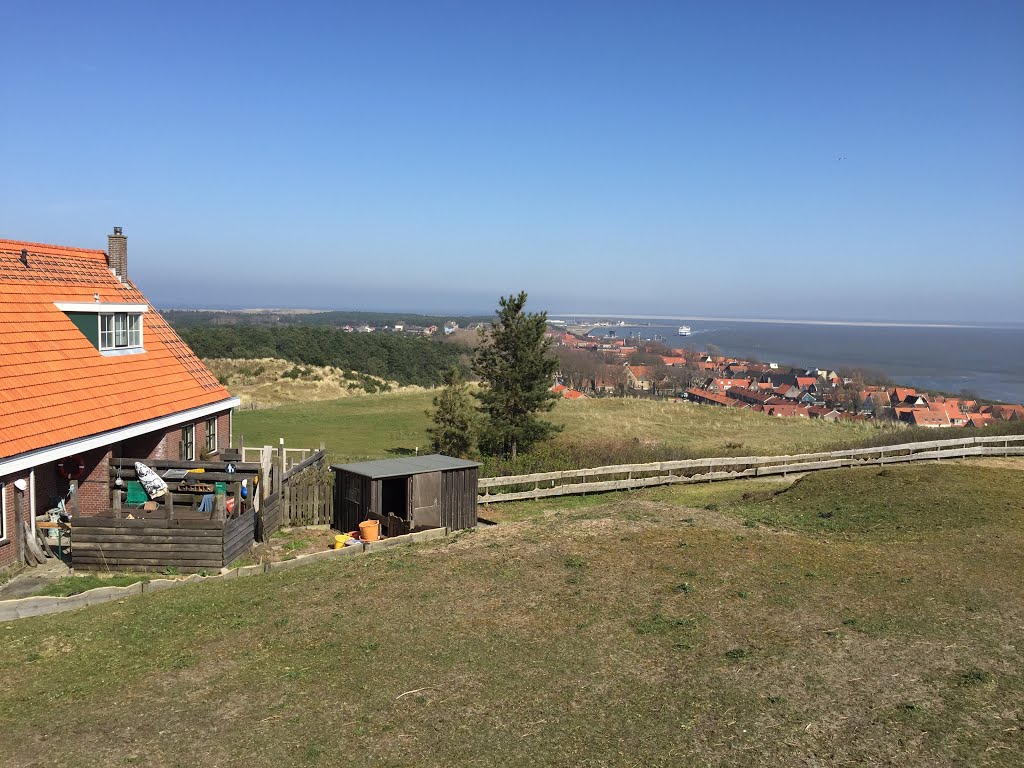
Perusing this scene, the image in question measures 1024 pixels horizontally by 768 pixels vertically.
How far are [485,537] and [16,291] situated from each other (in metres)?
13.9

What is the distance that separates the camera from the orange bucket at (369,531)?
60.4ft

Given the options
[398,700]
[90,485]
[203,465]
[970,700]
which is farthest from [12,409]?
[970,700]

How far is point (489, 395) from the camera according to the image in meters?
33.4

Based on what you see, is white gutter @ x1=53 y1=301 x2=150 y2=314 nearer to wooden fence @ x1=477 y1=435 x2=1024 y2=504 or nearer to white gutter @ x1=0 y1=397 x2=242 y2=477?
white gutter @ x1=0 y1=397 x2=242 y2=477

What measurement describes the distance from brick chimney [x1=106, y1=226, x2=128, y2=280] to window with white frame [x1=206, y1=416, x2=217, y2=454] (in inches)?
217

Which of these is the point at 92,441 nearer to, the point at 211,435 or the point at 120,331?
the point at 120,331

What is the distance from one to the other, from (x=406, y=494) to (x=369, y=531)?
5.42ft

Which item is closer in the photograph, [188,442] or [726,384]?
[188,442]

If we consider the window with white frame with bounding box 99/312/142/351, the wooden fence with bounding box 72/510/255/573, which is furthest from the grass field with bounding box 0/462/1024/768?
the window with white frame with bounding box 99/312/142/351

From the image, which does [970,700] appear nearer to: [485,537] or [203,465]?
[485,537]

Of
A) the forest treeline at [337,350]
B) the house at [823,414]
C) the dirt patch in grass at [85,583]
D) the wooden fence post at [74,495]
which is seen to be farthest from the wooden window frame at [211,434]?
the forest treeline at [337,350]

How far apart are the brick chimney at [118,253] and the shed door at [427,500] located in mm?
13142

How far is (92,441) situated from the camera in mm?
17828

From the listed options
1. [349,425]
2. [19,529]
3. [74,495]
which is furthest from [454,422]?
[19,529]
